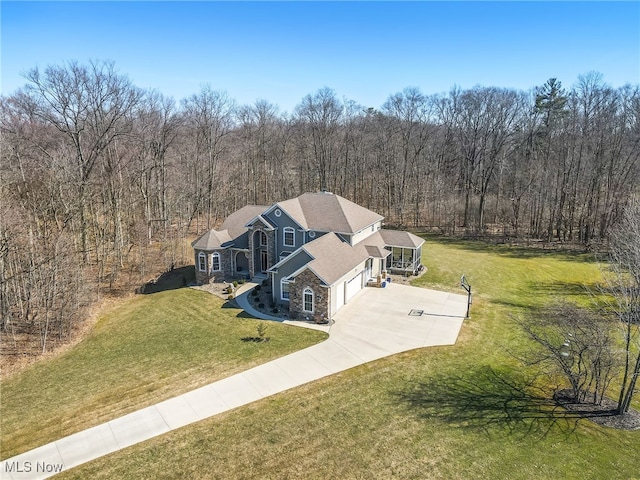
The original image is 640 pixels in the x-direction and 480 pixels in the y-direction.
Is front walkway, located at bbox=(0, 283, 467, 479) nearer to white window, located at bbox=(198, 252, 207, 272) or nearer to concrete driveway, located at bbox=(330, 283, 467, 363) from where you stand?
concrete driveway, located at bbox=(330, 283, 467, 363)

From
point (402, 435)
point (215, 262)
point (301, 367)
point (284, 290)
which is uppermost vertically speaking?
point (215, 262)

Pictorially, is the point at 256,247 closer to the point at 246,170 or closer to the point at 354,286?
the point at 354,286

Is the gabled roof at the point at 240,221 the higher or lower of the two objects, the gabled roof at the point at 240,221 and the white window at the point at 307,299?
the higher

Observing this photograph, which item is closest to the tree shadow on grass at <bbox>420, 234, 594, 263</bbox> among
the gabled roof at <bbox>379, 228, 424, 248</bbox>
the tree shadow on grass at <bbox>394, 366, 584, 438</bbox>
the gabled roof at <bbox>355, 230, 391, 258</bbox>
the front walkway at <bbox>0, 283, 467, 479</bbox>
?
the gabled roof at <bbox>379, 228, 424, 248</bbox>

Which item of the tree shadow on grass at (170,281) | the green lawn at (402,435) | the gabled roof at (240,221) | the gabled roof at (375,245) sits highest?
the gabled roof at (240,221)

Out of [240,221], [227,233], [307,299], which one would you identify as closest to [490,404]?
[307,299]

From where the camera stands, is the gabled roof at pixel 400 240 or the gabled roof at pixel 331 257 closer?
the gabled roof at pixel 331 257

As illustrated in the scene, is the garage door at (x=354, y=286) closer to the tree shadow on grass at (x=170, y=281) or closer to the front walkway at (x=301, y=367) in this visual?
the front walkway at (x=301, y=367)

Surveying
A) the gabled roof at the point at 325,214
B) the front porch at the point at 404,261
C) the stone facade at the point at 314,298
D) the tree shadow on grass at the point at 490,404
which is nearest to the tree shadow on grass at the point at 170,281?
the gabled roof at the point at 325,214
